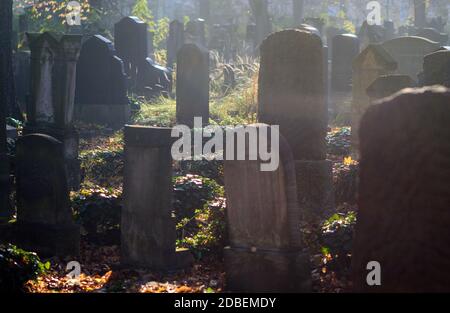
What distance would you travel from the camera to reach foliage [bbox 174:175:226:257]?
321 inches

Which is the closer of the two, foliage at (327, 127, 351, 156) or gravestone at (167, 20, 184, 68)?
foliage at (327, 127, 351, 156)

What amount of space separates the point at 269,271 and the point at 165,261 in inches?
59.7

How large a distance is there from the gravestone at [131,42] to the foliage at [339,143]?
8294mm

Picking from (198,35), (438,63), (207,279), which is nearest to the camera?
(207,279)

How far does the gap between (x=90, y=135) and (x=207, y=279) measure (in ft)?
29.1

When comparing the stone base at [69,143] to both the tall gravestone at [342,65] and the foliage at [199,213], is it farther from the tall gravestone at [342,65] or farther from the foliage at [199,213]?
the tall gravestone at [342,65]

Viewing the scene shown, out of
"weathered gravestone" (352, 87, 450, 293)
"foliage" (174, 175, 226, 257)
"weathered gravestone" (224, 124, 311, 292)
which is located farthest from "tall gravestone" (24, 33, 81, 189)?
"weathered gravestone" (352, 87, 450, 293)

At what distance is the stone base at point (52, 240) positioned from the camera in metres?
8.31

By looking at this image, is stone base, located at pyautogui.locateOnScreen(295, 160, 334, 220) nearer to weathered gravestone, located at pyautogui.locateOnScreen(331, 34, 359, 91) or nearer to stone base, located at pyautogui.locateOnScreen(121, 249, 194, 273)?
stone base, located at pyautogui.locateOnScreen(121, 249, 194, 273)

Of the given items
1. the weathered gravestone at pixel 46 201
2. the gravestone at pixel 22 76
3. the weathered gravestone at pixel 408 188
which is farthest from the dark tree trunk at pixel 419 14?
the weathered gravestone at pixel 408 188

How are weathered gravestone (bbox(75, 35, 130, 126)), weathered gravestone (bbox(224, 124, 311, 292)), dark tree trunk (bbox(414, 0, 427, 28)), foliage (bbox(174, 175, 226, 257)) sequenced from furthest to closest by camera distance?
dark tree trunk (bbox(414, 0, 427, 28)) < weathered gravestone (bbox(75, 35, 130, 126)) < foliage (bbox(174, 175, 226, 257)) < weathered gravestone (bbox(224, 124, 311, 292))

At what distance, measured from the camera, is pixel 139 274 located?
757cm
